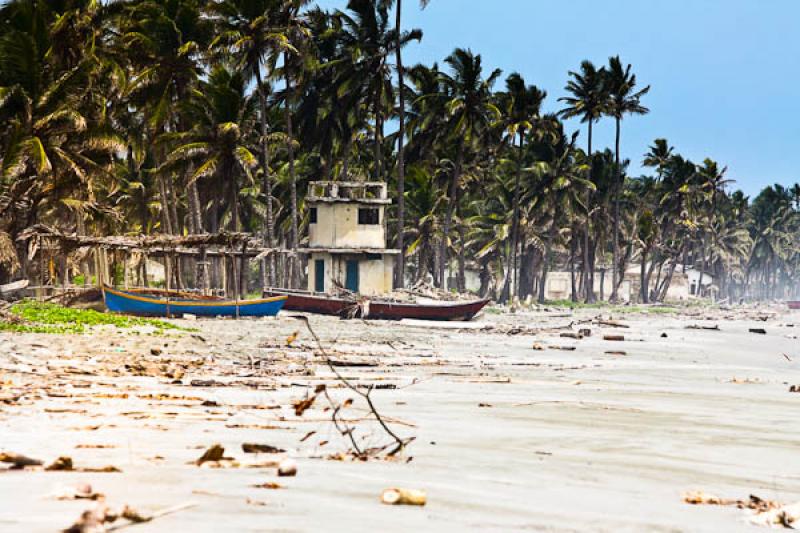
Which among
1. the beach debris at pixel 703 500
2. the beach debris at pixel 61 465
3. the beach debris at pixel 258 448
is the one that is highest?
the beach debris at pixel 61 465

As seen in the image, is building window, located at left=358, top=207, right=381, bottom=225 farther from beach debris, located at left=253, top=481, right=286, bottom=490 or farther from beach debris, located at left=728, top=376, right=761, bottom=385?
beach debris, located at left=253, top=481, right=286, bottom=490

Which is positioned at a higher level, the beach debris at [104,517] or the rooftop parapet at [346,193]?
the rooftop parapet at [346,193]

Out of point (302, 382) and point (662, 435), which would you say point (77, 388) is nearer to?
point (302, 382)

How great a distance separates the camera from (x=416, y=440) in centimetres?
697

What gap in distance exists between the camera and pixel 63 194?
37344mm

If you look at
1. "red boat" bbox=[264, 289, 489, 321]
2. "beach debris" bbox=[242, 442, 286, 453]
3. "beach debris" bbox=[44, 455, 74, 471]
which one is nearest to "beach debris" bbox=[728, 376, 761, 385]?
"beach debris" bbox=[242, 442, 286, 453]

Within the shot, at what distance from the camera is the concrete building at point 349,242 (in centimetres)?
4359

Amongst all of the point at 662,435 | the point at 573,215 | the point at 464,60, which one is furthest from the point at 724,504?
the point at 573,215

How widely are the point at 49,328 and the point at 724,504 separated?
53.1 feet

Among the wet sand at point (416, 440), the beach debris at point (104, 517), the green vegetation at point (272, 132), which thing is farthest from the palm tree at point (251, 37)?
the beach debris at point (104, 517)

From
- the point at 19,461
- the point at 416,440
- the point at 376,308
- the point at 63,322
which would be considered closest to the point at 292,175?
the point at 376,308

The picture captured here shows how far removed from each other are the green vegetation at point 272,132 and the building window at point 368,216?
234 centimetres

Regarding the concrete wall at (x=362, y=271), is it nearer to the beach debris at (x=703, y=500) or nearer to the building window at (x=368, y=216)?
the building window at (x=368, y=216)

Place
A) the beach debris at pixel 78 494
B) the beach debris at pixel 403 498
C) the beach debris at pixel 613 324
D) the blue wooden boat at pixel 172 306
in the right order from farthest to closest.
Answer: the beach debris at pixel 613 324
the blue wooden boat at pixel 172 306
the beach debris at pixel 403 498
the beach debris at pixel 78 494
